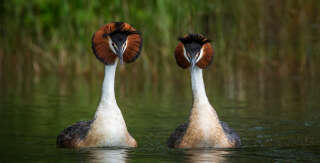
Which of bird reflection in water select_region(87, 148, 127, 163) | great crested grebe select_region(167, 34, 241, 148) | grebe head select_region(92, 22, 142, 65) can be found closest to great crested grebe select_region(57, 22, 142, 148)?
grebe head select_region(92, 22, 142, 65)

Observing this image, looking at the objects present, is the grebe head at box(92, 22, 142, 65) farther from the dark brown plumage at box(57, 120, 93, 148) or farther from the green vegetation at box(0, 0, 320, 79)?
the green vegetation at box(0, 0, 320, 79)

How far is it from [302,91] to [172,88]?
2940 millimetres

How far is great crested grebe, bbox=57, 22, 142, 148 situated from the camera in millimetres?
9172

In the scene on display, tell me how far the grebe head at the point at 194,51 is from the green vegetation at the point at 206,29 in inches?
334

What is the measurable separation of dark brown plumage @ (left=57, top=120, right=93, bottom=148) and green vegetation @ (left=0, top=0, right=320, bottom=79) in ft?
27.6

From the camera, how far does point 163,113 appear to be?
13.5 meters

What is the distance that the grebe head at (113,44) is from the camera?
9172 mm

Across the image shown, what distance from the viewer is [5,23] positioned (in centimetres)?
1986

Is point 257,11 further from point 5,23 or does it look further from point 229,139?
point 229,139

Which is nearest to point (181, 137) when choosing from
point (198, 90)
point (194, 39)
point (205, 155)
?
point (198, 90)

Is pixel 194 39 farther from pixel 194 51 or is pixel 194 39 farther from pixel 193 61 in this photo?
pixel 193 61

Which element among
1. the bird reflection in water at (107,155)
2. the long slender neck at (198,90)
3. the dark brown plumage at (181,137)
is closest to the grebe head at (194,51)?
the long slender neck at (198,90)

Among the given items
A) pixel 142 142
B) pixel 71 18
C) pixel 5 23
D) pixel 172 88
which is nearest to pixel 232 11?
pixel 172 88

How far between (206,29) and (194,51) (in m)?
10.8
